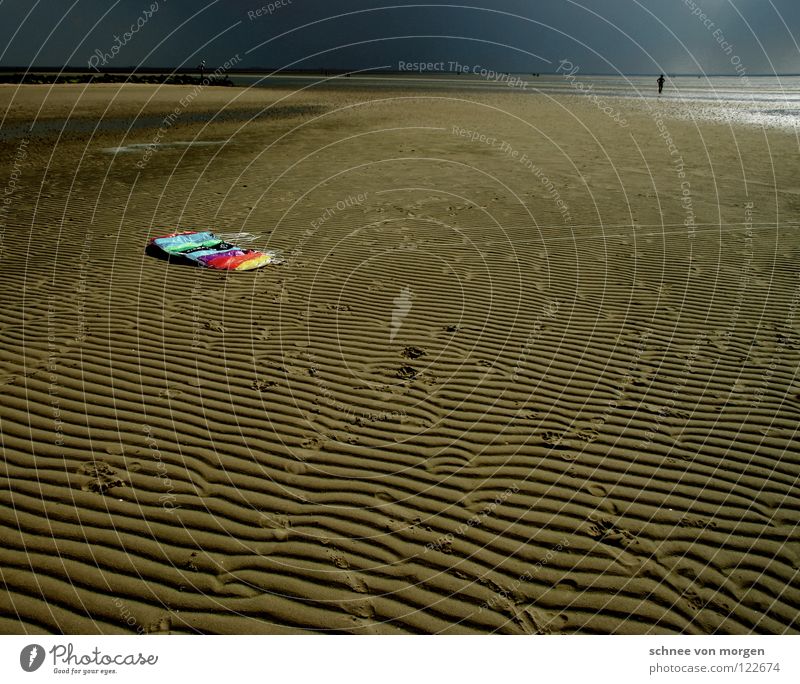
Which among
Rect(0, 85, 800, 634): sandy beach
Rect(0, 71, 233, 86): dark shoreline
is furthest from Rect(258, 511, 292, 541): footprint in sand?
Rect(0, 71, 233, 86): dark shoreline

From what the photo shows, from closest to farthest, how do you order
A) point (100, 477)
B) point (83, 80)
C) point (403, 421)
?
point (100, 477), point (403, 421), point (83, 80)

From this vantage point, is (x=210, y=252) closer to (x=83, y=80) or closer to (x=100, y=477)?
(x=100, y=477)

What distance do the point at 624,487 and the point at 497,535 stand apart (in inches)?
61.5

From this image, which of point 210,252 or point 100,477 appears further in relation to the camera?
point 210,252

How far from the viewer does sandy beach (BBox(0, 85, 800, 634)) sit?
4.37 meters

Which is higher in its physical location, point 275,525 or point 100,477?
point 100,477

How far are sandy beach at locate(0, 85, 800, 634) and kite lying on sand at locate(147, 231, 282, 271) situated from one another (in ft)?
1.00

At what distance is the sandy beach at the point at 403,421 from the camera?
4.37m

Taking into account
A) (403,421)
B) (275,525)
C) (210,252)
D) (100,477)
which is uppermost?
(210,252)

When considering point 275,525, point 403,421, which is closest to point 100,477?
point 275,525

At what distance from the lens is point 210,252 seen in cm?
1083

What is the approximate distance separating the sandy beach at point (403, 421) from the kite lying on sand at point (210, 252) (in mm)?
306

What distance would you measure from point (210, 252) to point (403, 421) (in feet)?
21.4
